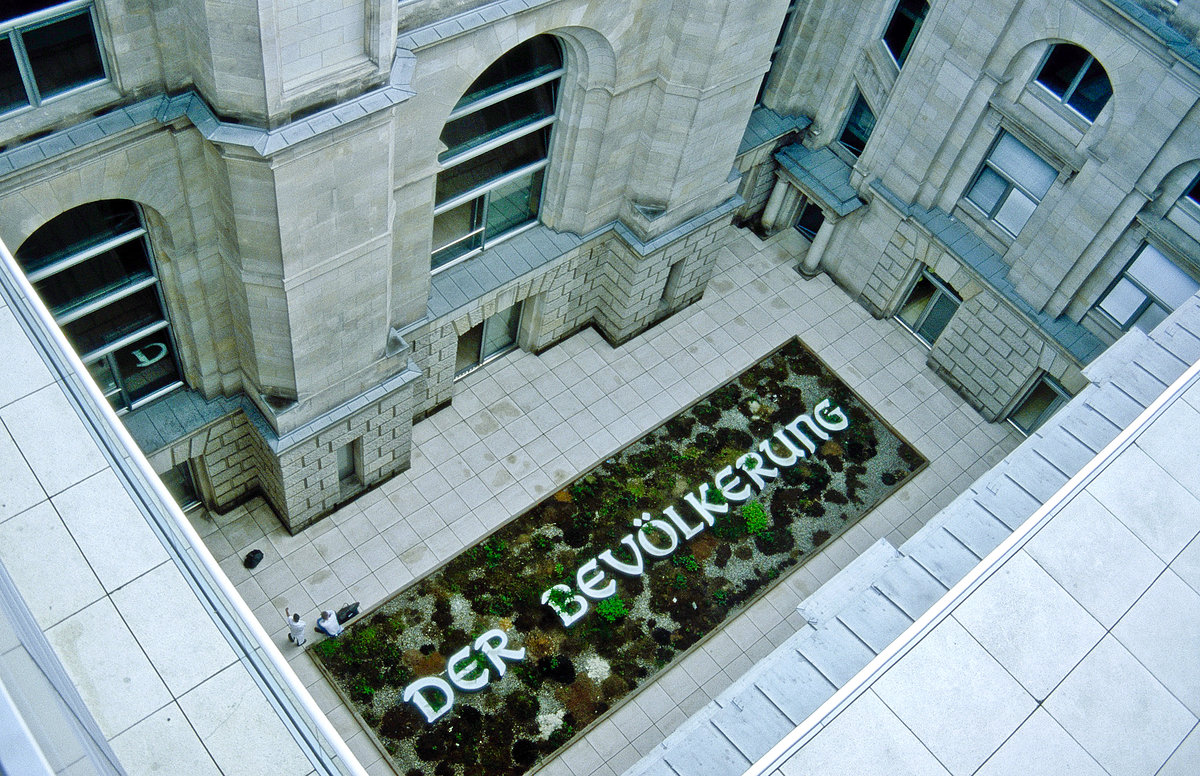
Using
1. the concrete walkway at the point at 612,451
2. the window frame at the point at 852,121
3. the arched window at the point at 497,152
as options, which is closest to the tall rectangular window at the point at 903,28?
the window frame at the point at 852,121

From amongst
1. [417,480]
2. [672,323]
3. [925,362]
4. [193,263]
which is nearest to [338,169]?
[193,263]

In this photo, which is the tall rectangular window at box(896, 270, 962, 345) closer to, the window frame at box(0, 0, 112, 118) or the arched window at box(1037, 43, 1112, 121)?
the arched window at box(1037, 43, 1112, 121)

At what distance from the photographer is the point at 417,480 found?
34406mm

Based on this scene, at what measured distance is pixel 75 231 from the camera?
23.8m

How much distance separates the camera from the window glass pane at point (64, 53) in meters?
20.1

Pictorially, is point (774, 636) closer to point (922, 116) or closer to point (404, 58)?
point (922, 116)

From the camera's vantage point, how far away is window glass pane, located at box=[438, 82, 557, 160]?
2873 cm

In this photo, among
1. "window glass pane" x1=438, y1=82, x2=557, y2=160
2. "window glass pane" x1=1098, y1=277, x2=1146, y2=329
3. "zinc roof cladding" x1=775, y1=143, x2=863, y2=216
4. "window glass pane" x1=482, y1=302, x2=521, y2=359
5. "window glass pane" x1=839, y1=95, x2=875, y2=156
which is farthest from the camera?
"zinc roof cladding" x1=775, y1=143, x2=863, y2=216

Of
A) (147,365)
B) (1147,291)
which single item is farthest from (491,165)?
(1147,291)

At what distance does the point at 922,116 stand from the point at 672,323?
35.3 ft

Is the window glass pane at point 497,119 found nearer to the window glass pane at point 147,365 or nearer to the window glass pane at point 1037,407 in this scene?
the window glass pane at point 147,365

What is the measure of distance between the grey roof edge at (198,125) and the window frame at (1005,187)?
67.9 feet

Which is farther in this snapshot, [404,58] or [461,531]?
[461,531]

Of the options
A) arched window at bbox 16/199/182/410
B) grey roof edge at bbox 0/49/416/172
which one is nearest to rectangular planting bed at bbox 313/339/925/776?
arched window at bbox 16/199/182/410
